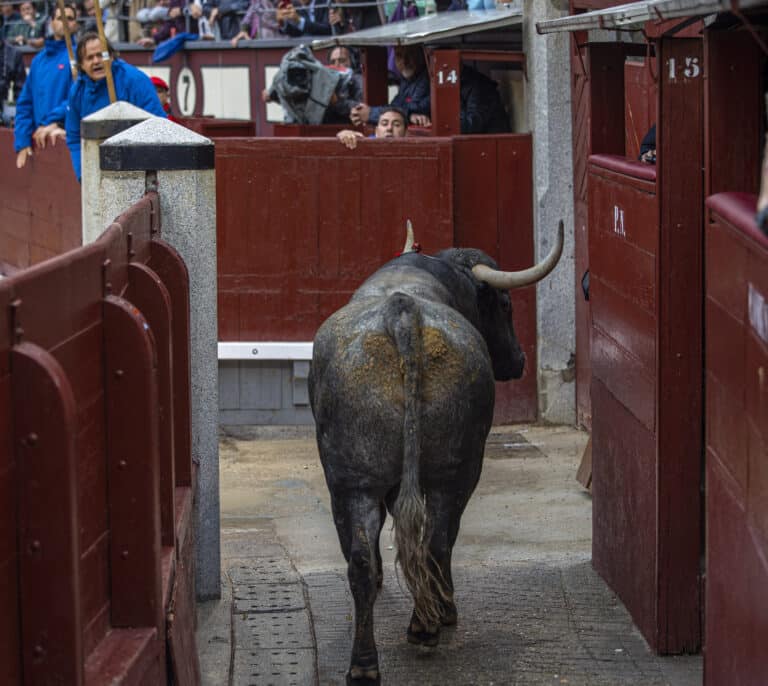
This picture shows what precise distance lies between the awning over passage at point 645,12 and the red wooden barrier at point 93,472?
4.90 feet

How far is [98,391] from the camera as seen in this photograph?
3758mm

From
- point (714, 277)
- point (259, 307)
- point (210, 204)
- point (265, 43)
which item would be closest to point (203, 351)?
point (210, 204)

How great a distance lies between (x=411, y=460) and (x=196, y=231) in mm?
1422

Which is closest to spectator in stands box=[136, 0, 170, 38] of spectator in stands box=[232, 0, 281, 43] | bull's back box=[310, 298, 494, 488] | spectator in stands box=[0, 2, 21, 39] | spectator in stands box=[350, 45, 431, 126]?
spectator in stands box=[0, 2, 21, 39]

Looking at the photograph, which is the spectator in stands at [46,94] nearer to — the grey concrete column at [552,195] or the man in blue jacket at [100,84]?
the man in blue jacket at [100,84]

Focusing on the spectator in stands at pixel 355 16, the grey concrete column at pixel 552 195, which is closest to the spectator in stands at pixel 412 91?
the grey concrete column at pixel 552 195

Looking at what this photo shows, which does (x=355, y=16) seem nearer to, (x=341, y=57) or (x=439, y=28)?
(x=341, y=57)

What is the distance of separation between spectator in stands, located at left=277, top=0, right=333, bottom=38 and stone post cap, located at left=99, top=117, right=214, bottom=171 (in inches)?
467

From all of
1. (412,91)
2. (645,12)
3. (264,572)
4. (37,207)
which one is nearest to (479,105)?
(412,91)

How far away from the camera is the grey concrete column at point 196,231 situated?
5793mm

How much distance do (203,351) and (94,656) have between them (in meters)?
2.70

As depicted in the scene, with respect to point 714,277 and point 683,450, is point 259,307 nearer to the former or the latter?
point 683,450

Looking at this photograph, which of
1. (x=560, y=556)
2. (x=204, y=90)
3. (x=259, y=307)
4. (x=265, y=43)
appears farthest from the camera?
(x=204, y=90)

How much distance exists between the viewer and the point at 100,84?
9.75 m
